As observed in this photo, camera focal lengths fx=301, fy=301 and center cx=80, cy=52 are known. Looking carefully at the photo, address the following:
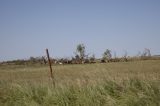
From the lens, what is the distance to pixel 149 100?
8031mm

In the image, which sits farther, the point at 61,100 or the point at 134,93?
the point at 61,100

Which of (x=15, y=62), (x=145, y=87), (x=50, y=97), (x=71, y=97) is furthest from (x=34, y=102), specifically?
(x=15, y=62)

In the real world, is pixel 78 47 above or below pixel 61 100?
above

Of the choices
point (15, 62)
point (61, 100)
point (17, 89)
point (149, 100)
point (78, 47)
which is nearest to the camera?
point (149, 100)

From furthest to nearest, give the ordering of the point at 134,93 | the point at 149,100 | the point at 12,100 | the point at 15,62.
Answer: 1. the point at 15,62
2. the point at 12,100
3. the point at 134,93
4. the point at 149,100

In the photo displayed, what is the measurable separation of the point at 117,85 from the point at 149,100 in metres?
1.72

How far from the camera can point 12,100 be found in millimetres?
10469

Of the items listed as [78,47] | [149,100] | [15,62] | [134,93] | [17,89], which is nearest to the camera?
[149,100]

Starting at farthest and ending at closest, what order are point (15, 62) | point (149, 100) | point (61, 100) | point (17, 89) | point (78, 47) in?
point (78, 47) < point (15, 62) < point (17, 89) < point (61, 100) < point (149, 100)

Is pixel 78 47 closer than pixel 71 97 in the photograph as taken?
No

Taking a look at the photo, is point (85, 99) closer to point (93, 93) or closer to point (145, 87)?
point (93, 93)

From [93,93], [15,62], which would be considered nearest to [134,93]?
[93,93]

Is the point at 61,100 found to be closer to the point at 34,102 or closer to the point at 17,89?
the point at 34,102

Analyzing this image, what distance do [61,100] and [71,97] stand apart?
33cm
